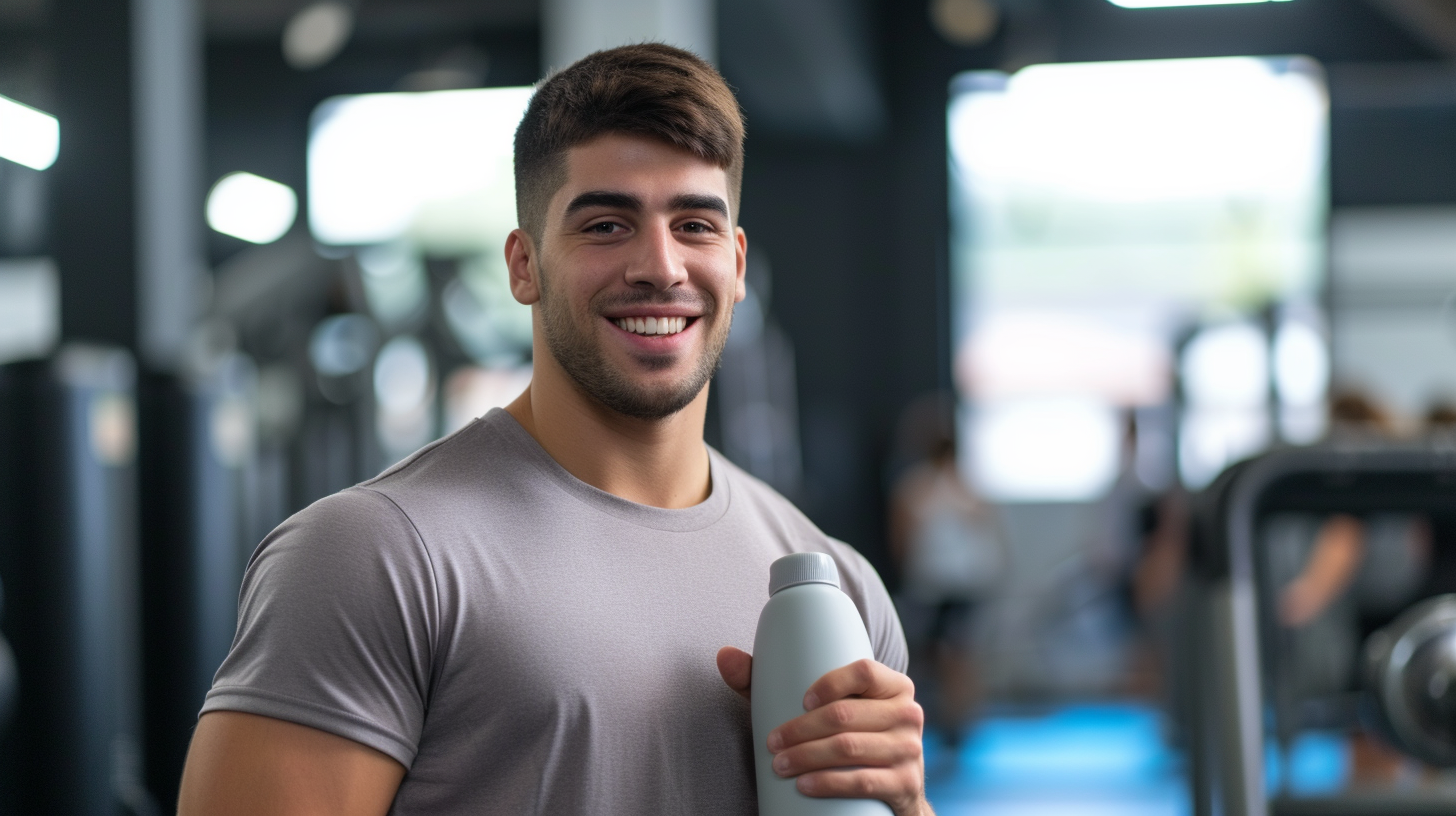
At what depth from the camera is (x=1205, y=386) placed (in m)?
7.64

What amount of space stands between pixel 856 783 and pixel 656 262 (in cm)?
48

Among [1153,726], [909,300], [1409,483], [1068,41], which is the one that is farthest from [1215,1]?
[1409,483]

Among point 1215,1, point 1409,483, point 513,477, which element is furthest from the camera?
point 1215,1

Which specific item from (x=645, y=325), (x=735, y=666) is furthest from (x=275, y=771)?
(x=645, y=325)

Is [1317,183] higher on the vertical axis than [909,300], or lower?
higher

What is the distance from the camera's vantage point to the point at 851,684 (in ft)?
3.57

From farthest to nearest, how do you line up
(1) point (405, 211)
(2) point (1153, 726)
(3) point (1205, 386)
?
(1) point (405, 211), (3) point (1205, 386), (2) point (1153, 726)

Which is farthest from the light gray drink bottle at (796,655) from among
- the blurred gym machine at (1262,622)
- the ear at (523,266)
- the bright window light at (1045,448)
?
the bright window light at (1045,448)

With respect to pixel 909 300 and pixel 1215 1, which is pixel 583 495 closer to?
pixel 1215 1

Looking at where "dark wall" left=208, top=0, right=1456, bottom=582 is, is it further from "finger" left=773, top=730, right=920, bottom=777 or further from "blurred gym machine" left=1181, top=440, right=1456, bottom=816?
"finger" left=773, top=730, right=920, bottom=777

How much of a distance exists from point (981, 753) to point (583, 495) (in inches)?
219

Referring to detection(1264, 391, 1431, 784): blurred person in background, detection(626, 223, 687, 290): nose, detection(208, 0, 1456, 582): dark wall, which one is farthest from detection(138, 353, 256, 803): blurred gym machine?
detection(208, 0, 1456, 582): dark wall

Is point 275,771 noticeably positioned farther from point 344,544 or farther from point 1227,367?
point 1227,367

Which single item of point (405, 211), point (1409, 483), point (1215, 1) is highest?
point (1215, 1)
